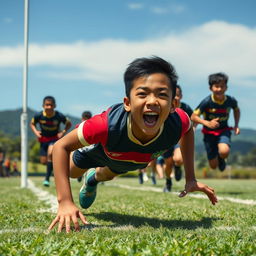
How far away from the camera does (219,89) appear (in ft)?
29.1

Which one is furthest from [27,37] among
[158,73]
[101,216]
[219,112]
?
[158,73]

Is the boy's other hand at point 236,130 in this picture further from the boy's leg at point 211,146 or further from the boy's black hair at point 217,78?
the boy's black hair at point 217,78

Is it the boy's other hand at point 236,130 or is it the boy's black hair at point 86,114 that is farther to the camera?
the boy's black hair at point 86,114

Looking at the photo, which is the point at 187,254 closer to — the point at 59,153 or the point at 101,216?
the point at 59,153

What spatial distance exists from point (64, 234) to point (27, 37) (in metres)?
13.2

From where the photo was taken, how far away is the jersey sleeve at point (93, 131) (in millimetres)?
3639

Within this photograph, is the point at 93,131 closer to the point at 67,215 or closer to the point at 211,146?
the point at 67,215

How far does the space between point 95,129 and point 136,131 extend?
0.43 m

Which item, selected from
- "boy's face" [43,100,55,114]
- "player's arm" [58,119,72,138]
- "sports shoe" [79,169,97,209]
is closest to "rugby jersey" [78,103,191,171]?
"sports shoe" [79,169,97,209]

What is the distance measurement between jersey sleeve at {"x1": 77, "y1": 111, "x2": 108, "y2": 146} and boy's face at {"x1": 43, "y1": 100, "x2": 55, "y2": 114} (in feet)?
25.0

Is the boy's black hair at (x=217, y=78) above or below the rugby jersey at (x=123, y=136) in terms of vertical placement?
above

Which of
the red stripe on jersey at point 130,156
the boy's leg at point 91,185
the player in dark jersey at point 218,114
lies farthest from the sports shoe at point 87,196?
the player in dark jersey at point 218,114

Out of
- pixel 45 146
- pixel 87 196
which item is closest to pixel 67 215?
pixel 87 196

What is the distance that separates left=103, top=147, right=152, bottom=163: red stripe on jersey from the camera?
4184 millimetres
